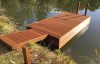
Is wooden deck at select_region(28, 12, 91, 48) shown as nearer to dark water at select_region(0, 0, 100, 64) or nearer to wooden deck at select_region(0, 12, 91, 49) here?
wooden deck at select_region(0, 12, 91, 49)

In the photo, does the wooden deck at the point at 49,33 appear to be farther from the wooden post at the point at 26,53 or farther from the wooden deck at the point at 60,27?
the wooden post at the point at 26,53

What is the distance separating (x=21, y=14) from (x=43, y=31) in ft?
17.8

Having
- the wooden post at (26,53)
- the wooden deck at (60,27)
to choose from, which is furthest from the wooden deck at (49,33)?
the wooden post at (26,53)

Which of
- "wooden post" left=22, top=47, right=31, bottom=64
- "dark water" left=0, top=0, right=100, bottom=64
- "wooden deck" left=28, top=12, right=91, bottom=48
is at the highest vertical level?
"wooden post" left=22, top=47, right=31, bottom=64

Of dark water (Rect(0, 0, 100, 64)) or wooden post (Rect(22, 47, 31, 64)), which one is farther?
dark water (Rect(0, 0, 100, 64))

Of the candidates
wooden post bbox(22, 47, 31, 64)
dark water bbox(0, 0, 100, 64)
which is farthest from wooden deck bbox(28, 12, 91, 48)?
wooden post bbox(22, 47, 31, 64)

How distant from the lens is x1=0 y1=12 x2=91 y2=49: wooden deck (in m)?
6.90

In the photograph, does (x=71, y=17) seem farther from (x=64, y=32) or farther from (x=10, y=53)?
(x=10, y=53)

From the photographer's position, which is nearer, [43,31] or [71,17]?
[43,31]

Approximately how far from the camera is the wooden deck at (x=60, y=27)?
774 centimetres

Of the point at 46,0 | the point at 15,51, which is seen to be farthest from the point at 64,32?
the point at 46,0

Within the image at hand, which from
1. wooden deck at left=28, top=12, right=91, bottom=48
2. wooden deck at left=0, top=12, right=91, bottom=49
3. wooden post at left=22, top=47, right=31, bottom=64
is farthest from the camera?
wooden deck at left=28, top=12, right=91, bottom=48

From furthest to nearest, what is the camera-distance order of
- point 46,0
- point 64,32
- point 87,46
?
point 46,0
point 87,46
point 64,32

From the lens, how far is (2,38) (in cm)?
694
